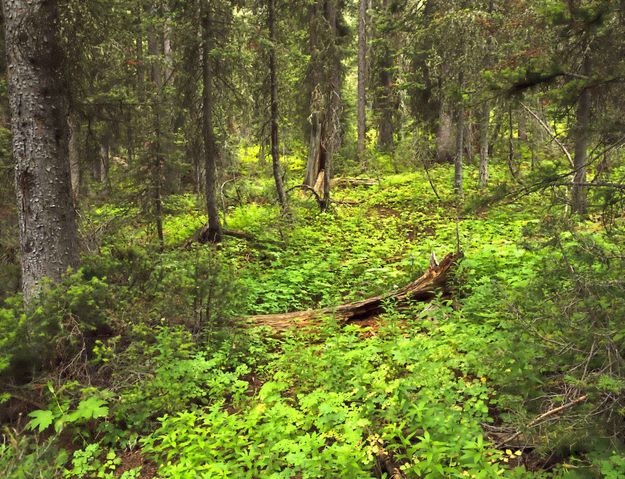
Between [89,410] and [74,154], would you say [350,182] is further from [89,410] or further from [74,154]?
[89,410]

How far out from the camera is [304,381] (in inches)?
209

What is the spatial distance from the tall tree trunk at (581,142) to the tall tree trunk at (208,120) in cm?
776

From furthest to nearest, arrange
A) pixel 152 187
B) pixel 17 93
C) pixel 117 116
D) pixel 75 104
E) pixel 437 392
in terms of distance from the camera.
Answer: pixel 152 187 → pixel 117 116 → pixel 75 104 → pixel 17 93 → pixel 437 392

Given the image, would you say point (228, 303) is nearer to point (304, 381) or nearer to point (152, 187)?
point (304, 381)

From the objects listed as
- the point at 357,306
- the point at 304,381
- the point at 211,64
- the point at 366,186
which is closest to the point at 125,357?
the point at 304,381

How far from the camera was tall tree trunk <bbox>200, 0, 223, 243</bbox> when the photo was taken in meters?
10.3

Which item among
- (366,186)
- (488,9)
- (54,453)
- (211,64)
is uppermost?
(488,9)

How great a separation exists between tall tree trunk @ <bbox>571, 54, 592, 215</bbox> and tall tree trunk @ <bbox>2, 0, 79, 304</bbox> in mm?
6347

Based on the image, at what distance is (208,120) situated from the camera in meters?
10.9

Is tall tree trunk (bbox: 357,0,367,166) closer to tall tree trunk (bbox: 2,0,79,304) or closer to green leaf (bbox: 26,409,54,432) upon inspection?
tall tree trunk (bbox: 2,0,79,304)

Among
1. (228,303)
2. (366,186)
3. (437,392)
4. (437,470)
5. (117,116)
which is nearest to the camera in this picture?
(437,470)

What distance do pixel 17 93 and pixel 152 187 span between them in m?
4.99

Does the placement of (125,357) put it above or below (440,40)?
below

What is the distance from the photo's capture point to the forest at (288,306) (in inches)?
145
